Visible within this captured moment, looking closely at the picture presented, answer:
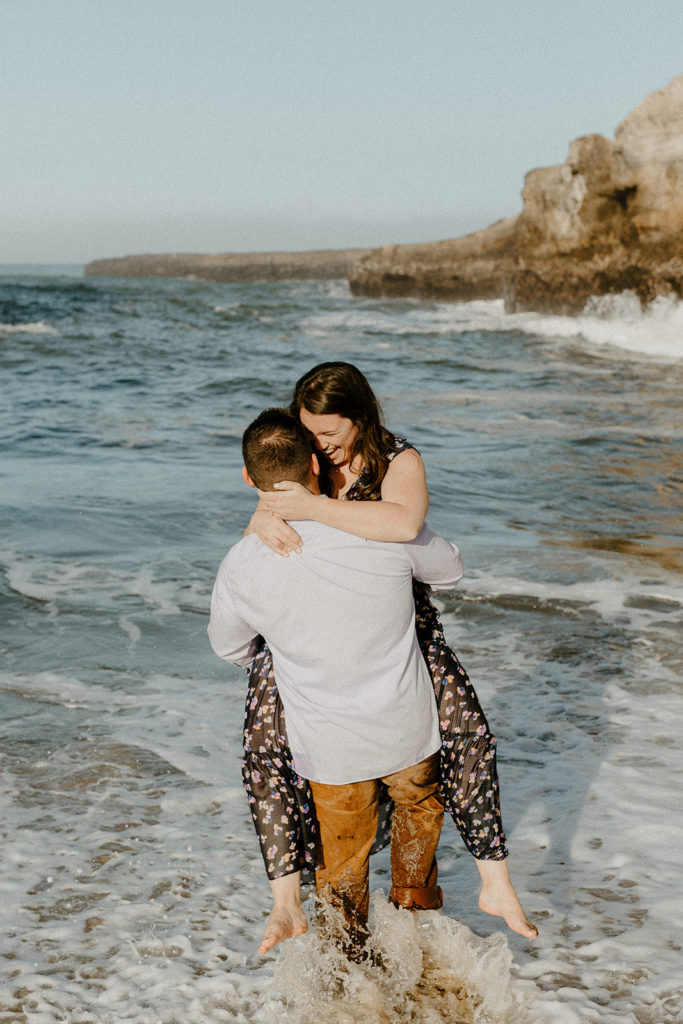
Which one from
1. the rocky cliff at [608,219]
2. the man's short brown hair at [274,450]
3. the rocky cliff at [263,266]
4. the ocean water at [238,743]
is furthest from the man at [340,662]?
the rocky cliff at [263,266]

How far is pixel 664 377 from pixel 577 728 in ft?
47.5

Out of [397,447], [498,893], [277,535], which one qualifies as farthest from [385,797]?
[397,447]

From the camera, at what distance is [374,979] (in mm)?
2615

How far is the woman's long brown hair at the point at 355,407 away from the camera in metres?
2.43

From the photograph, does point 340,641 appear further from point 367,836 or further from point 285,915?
point 285,915

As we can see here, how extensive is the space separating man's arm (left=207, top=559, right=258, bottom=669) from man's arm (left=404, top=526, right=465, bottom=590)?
444 mm

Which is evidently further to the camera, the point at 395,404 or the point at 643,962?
the point at 395,404

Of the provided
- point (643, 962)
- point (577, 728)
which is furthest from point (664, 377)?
point (643, 962)

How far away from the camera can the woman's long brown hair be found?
2.43 m

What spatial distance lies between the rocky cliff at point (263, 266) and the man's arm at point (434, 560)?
105131 millimetres

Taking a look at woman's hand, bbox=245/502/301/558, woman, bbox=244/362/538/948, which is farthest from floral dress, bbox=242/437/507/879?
woman's hand, bbox=245/502/301/558

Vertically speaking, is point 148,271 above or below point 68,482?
above

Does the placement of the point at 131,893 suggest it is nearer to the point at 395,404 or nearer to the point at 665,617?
the point at 665,617

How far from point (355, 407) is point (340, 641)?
0.58m
